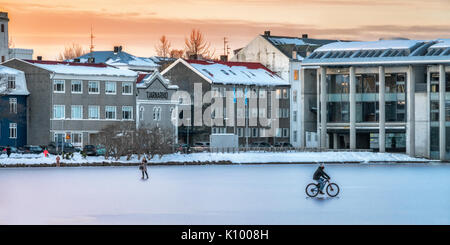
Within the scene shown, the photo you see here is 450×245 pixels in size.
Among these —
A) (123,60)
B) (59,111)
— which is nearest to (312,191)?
(59,111)

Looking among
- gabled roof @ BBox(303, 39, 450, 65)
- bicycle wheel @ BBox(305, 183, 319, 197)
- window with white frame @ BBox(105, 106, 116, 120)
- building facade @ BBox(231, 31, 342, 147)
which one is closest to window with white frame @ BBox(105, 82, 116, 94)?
window with white frame @ BBox(105, 106, 116, 120)

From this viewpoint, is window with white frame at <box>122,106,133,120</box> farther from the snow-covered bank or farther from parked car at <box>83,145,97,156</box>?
the snow-covered bank

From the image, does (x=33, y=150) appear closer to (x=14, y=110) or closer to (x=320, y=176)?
(x=14, y=110)

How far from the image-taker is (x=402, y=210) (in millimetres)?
42531

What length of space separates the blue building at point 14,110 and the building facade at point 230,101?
2433 cm

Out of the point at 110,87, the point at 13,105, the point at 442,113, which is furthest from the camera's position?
the point at 110,87

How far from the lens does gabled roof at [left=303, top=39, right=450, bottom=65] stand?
117625 millimetres

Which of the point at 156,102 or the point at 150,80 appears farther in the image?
the point at 156,102

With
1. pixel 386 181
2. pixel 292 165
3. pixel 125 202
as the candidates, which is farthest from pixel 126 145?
pixel 125 202

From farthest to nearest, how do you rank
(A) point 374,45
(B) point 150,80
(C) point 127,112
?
(B) point 150,80
(A) point 374,45
(C) point 127,112

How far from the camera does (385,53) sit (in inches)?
4749

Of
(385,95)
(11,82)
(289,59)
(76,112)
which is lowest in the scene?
(76,112)

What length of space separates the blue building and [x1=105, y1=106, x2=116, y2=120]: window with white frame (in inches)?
389

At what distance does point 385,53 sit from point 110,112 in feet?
108
